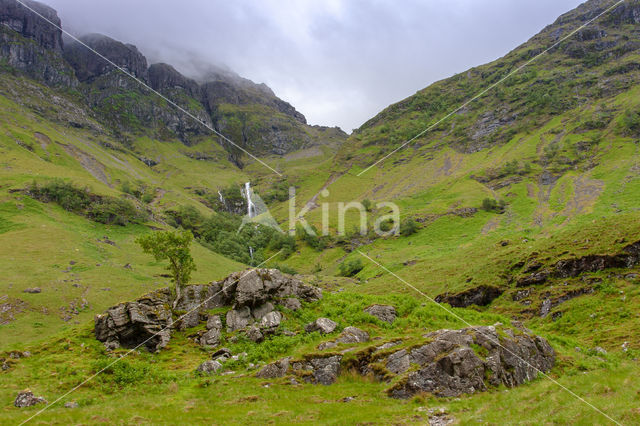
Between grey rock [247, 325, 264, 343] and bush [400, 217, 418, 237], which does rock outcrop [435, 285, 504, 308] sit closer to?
grey rock [247, 325, 264, 343]

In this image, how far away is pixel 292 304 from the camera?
30219mm

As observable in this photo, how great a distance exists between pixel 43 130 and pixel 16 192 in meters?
148

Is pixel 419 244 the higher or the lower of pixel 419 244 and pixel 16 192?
the lower

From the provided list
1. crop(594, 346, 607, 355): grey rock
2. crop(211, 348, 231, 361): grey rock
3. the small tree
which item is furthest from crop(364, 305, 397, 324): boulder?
the small tree

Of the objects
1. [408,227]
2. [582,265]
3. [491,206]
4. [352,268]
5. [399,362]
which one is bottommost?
[352,268]

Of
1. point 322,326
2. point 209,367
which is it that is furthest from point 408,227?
point 209,367

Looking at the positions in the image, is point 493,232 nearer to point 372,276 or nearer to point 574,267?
point 372,276

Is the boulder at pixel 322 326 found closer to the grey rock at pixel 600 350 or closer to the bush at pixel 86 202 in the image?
the grey rock at pixel 600 350

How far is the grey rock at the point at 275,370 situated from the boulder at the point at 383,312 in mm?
10101

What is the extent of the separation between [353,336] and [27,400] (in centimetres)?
1778

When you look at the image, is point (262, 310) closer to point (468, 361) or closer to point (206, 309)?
point (206, 309)

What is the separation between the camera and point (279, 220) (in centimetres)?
18025

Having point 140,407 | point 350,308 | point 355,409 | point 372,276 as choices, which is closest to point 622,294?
point 350,308

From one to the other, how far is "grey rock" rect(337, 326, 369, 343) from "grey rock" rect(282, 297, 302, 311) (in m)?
7.51
